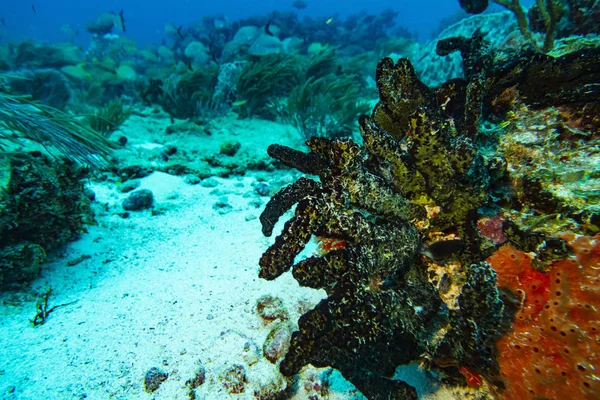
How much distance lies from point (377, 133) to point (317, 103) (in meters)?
4.73

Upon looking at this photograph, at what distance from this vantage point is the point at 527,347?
1409 mm

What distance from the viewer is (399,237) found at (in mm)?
1672

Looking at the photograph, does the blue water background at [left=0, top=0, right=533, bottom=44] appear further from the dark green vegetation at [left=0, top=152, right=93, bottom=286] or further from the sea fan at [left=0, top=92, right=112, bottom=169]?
the dark green vegetation at [left=0, top=152, right=93, bottom=286]

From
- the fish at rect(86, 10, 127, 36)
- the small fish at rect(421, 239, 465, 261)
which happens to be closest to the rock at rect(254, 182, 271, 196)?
Answer: the small fish at rect(421, 239, 465, 261)

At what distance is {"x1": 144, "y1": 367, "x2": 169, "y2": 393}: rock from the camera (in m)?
1.84

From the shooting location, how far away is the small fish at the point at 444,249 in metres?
1.73

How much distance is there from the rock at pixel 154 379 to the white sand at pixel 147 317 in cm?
3

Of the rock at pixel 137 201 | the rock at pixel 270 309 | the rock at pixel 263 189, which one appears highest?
the rock at pixel 137 201

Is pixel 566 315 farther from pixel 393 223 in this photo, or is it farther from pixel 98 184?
pixel 98 184

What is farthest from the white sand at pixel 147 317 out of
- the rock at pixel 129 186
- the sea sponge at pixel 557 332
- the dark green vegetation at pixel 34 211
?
the rock at pixel 129 186

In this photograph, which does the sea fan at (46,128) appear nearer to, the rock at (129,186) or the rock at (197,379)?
the rock at (129,186)

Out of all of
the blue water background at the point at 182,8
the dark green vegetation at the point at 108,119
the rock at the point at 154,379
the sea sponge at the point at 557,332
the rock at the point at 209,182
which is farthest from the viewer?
the blue water background at the point at 182,8

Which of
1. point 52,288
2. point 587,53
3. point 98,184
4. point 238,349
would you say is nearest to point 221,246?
point 238,349

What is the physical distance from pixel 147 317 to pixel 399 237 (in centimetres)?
199
